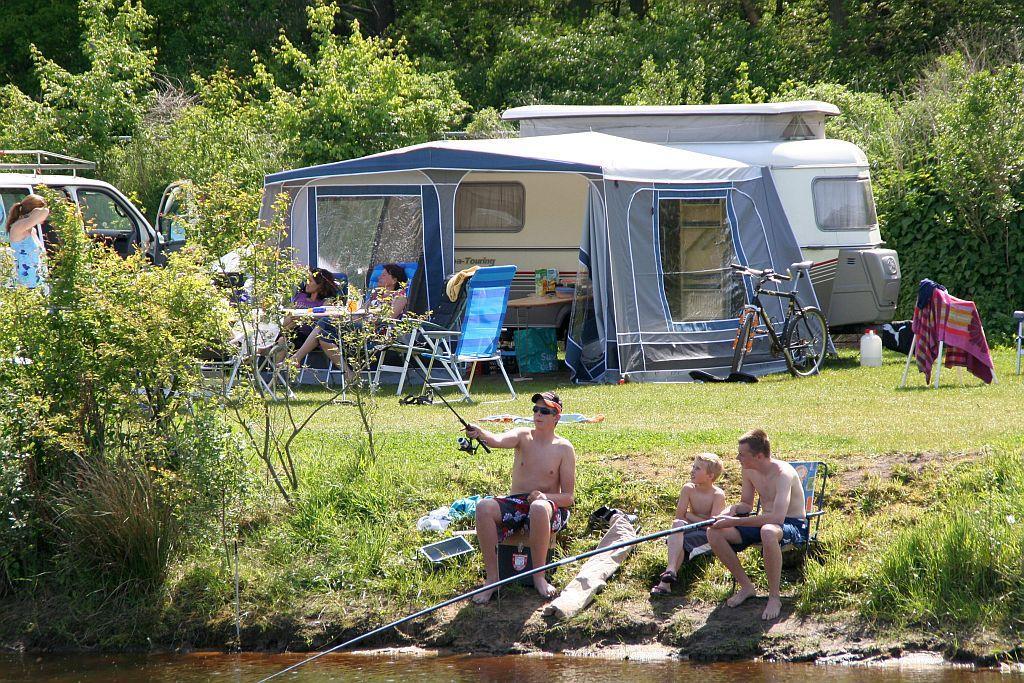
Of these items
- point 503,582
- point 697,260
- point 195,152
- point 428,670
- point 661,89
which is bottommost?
point 428,670

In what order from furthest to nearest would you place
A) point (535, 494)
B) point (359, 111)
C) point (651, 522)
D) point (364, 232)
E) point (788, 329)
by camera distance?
point (359, 111)
point (364, 232)
point (788, 329)
point (651, 522)
point (535, 494)

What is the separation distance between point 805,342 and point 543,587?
211 inches

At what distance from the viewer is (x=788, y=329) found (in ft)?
34.5

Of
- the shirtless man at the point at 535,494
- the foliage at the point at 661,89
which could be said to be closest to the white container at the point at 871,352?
the shirtless man at the point at 535,494

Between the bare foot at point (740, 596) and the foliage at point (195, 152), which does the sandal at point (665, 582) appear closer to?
the bare foot at point (740, 596)

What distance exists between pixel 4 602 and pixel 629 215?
19.6ft

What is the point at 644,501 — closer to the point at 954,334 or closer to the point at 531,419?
the point at 531,419

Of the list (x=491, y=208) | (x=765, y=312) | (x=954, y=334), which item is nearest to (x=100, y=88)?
(x=491, y=208)

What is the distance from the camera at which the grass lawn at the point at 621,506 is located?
19.3 ft

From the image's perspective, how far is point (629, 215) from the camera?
1030cm

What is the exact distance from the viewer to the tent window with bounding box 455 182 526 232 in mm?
12812

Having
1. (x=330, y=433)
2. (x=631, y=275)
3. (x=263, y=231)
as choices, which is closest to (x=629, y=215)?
(x=631, y=275)

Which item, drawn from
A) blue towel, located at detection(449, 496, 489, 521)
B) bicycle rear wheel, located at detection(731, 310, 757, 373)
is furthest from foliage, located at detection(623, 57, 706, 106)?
blue towel, located at detection(449, 496, 489, 521)

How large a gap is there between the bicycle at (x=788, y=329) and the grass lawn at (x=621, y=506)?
2.25m
